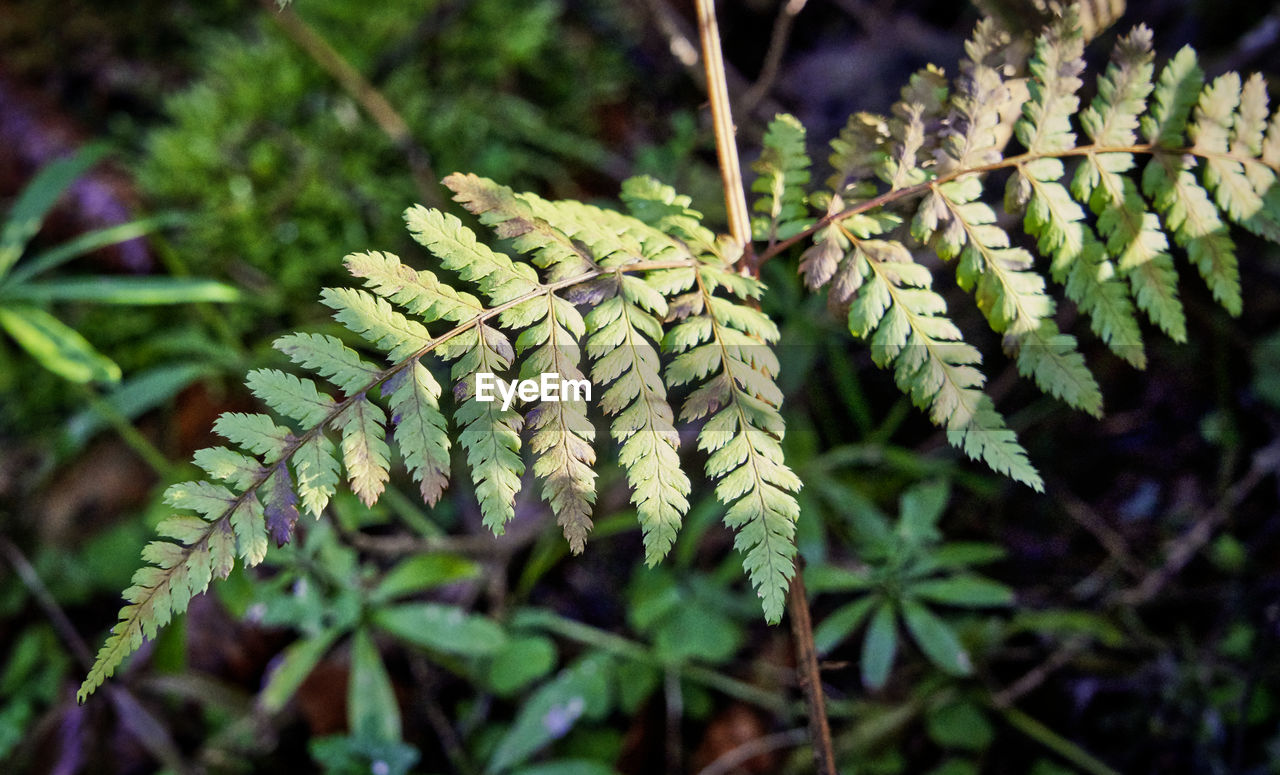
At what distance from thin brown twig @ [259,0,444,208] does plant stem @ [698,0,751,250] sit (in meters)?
1.66

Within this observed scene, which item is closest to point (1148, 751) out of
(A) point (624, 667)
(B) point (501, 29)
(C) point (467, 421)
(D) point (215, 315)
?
(A) point (624, 667)

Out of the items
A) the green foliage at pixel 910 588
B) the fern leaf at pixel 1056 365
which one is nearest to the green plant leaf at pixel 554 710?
the green foliage at pixel 910 588

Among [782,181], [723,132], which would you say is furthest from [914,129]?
[723,132]

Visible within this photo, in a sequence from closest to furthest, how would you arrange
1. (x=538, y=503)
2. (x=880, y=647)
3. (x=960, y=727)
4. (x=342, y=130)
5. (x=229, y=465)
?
1. (x=229, y=465)
2. (x=880, y=647)
3. (x=960, y=727)
4. (x=538, y=503)
5. (x=342, y=130)

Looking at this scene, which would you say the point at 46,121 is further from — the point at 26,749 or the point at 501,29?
the point at 26,749

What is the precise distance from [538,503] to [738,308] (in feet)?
5.27

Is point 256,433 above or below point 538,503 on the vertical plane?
below

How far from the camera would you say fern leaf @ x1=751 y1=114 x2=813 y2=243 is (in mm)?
1532

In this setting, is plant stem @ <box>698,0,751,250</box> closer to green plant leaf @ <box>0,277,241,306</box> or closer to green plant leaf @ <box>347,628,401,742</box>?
green plant leaf @ <box>347,628,401,742</box>

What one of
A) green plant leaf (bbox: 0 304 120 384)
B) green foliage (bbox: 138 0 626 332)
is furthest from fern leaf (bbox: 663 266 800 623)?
green foliage (bbox: 138 0 626 332)

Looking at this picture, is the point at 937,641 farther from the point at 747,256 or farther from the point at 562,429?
the point at 562,429

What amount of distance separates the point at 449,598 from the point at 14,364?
216 centimetres

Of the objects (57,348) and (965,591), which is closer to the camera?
(965,591)

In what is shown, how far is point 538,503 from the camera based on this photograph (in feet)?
9.07
